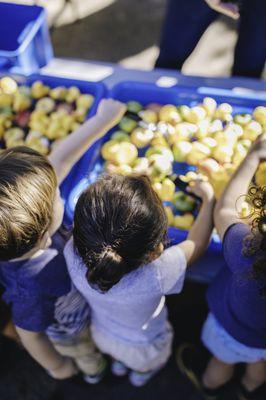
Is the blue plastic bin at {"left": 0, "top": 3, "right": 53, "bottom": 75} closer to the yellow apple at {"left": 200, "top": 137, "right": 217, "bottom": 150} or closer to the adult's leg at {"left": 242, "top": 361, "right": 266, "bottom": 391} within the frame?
the yellow apple at {"left": 200, "top": 137, "right": 217, "bottom": 150}

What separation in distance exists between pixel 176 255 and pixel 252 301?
0.21 meters

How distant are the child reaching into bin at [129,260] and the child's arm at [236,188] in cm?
8

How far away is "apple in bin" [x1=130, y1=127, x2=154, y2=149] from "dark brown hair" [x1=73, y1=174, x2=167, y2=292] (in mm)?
734

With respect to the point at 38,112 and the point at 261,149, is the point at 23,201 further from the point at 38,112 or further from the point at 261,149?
the point at 38,112

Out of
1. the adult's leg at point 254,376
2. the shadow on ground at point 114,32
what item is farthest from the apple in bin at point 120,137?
the shadow on ground at point 114,32

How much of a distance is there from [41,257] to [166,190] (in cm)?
57

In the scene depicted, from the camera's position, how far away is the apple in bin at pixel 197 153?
1556 mm

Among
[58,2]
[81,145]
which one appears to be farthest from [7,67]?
[58,2]

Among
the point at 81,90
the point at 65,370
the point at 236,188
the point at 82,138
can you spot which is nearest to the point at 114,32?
the point at 81,90

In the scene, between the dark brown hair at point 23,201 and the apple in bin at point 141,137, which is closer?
the dark brown hair at point 23,201

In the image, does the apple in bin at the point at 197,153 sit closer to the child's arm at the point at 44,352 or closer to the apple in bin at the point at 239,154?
the apple in bin at the point at 239,154

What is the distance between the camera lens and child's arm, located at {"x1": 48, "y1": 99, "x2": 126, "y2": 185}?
1362 mm

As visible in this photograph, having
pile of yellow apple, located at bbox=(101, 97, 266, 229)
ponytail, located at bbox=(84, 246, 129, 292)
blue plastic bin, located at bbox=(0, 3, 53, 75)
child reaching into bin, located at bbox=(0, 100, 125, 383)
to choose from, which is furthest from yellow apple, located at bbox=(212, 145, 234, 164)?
blue plastic bin, located at bbox=(0, 3, 53, 75)

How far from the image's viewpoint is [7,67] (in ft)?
6.02
